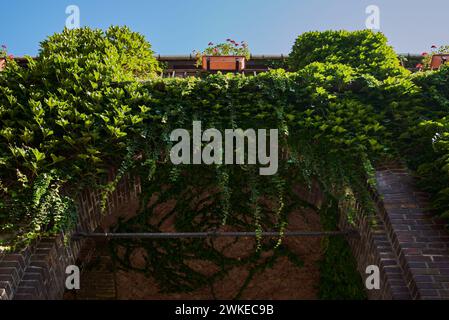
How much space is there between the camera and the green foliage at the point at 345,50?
8.48 meters

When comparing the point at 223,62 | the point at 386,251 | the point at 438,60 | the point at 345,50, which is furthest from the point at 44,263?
the point at 438,60

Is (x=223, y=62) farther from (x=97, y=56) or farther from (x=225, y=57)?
(x=97, y=56)

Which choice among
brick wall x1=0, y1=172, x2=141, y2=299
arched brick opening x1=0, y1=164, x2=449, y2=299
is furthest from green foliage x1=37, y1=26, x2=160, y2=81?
arched brick opening x1=0, y1=164, x2=449, y2=299

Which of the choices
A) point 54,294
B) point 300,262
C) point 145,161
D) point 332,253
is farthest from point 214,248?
point 54,294

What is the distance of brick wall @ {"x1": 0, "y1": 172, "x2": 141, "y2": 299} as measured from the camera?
4.38 metres

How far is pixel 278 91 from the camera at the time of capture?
5.97 metres

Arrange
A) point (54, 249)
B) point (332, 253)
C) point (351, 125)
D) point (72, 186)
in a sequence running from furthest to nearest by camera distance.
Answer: point (332, 253) < point (351, 125) < point (72, 186) < point (54, 249)

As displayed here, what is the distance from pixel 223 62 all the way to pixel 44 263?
581 centimetres

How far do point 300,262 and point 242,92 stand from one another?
106 inches

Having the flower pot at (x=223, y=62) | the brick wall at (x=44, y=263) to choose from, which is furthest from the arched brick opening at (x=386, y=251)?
the flower pot at (x=223, y=62)

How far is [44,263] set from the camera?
462cm

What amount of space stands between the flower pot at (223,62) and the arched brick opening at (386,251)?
14.9 feet

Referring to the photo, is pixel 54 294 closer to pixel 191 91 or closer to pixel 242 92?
pixel 191 91

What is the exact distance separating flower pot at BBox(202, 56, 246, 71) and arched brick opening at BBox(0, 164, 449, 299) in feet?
14.9
